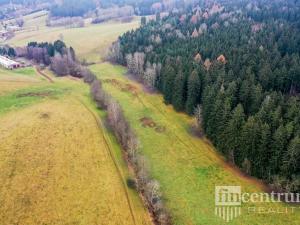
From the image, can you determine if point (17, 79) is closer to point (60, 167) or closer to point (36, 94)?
point (36, 94)

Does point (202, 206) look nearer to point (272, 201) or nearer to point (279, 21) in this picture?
point (272, 201)

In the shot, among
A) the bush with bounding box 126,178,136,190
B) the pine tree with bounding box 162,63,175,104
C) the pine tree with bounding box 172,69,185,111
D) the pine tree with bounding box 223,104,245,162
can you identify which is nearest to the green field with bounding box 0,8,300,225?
the bush with bounding box 126,178,136,190

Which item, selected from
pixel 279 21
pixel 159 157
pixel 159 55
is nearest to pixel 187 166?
pixel 159 157

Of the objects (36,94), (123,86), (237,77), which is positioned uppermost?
(237,77)

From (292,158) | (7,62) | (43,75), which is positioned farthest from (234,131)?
(7,62)

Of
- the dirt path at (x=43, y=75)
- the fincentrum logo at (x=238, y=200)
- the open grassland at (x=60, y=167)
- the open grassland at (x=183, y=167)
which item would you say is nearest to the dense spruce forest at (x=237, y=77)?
the fincentrum logo at (x=238, y=200)

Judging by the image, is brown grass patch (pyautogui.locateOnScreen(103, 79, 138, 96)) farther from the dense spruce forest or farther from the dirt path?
the dirt path
